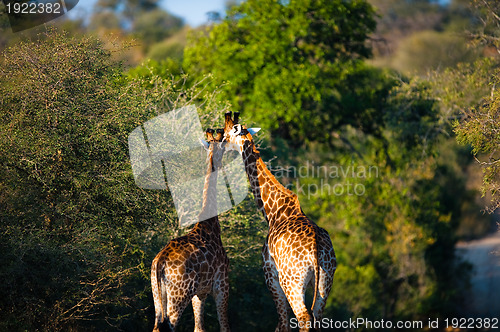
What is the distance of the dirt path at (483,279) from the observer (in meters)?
28.5

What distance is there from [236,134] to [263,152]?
25.8 ft

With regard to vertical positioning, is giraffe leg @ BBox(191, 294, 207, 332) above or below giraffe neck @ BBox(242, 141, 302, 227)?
below

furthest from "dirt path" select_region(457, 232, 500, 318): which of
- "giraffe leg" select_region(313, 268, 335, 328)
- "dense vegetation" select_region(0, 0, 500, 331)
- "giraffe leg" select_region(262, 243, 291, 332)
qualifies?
"giraffe leg" select_region(313, 268, 335, 328)

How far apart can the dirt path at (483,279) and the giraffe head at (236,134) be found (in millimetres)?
16267

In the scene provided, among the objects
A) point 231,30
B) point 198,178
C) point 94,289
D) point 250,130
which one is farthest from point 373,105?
point 94,289

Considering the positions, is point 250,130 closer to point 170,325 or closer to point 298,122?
point 170,325

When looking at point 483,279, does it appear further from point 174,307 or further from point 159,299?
point 159,299

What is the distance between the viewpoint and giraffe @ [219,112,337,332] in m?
10.0

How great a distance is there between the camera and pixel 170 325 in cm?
982

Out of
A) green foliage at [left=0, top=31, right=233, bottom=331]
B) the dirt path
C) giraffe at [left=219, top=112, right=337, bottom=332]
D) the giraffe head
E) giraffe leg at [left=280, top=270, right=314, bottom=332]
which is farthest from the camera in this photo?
the dirt path

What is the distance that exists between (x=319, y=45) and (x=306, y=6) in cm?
181

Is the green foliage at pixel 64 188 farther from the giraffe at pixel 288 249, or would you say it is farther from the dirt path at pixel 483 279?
the dirt path at pixel 483 279

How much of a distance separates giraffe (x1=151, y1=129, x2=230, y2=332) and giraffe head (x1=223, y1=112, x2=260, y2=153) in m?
0.20

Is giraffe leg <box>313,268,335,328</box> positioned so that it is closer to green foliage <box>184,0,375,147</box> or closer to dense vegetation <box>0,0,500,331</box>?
dense vegetation <box>0,0,500,331</box>
